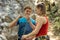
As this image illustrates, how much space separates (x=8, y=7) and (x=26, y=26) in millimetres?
3288

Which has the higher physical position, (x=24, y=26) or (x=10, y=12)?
(x=10, y=12)

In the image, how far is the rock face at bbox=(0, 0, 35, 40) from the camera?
20.0ft

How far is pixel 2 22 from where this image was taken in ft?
20.7

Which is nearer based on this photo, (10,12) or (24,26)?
(24,26)

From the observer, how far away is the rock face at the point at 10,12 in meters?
6.10

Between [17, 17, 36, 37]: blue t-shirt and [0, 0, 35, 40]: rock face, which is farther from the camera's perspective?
[0, 0, 35, 40]: rock face

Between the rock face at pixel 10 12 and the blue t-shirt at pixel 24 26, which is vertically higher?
the rock face at pixel 10 12

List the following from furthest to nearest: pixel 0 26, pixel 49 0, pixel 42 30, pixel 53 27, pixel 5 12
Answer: pixel 49 0 < pixel 53 27 < pixel 5 12 < pixel 0 26 < pixel 42 30

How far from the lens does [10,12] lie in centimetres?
679

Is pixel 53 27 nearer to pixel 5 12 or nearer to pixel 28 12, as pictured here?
pixel 5 12

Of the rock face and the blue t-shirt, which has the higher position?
the rock face

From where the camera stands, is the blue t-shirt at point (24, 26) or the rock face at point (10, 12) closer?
the blue t-shirt at point (24, 26)

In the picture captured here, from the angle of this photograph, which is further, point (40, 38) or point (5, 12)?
point (5, 12)

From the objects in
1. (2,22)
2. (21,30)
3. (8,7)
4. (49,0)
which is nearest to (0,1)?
(8,7)
